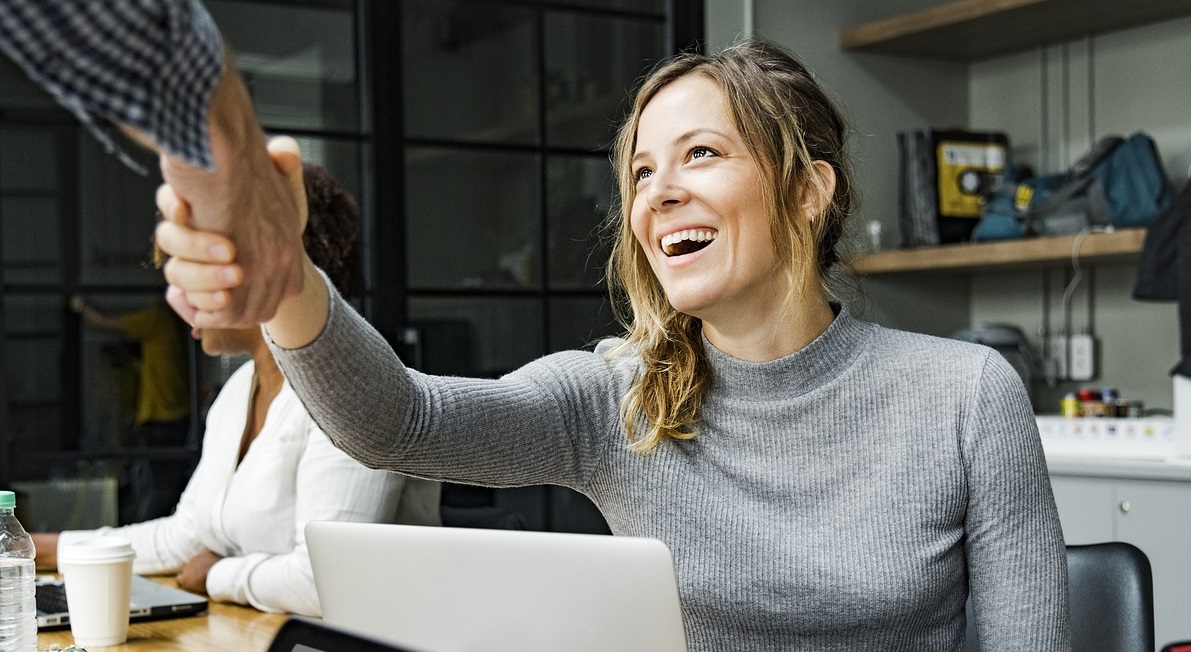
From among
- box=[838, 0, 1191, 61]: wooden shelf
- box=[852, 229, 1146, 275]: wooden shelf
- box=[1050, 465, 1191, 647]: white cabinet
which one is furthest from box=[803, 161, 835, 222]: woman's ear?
box=[838, 0, 1191, 61]: wooden shelf


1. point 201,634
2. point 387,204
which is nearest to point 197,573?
point 201,634

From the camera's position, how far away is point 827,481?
53.6 inches

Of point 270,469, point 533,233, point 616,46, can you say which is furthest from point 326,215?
point 616,46

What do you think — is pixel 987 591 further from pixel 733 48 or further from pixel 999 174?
pixel 999 174

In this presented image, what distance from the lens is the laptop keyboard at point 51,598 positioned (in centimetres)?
164

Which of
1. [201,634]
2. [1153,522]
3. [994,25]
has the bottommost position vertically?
[1153,522]

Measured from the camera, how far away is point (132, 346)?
335 cm

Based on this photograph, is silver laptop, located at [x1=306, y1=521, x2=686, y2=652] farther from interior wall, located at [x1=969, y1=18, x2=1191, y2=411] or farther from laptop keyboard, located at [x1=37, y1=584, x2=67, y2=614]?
interior wall, located at [x1=969, y1=18, x2=1191, y2=411]

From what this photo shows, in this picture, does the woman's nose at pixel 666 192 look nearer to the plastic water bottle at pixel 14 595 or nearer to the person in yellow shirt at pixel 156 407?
the plastic water bottle at pixel 14 595

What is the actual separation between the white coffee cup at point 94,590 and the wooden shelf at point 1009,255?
2.26m

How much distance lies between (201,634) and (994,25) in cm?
318

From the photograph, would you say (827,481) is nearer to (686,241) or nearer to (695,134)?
(686,241)

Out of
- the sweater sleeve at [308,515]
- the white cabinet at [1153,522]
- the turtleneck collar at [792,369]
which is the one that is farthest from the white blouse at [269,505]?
the white cabinet at [1153,522]

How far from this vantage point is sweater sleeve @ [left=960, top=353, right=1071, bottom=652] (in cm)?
130
